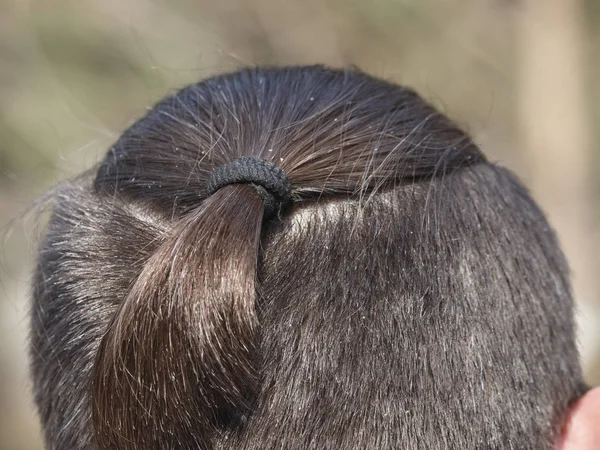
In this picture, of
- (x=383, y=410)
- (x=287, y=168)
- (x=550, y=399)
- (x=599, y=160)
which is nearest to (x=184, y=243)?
(x=287, y=168)

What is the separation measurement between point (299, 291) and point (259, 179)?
13 centimetres

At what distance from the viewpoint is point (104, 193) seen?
811mm

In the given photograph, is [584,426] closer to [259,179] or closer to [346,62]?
[259,179]

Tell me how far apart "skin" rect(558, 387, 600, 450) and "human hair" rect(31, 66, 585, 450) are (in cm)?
2

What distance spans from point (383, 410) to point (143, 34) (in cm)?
688

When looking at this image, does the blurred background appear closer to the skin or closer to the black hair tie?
the skin

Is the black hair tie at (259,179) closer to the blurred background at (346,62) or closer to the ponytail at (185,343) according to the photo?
the ponytail at (185,343)

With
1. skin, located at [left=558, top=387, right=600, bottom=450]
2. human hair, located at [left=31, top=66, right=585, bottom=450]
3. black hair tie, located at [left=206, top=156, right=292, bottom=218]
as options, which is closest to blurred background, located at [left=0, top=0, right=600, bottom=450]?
skin, located at [left=558, top=387, right=600, bottom=450]

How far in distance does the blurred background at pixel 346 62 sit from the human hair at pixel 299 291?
373 centimetres

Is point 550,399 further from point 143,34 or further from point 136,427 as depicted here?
point 143,34

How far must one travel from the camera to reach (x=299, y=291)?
0.69 m

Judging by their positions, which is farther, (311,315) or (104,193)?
(104,193)

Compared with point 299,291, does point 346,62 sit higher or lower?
higher

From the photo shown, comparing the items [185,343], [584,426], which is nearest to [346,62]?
[584,426]
